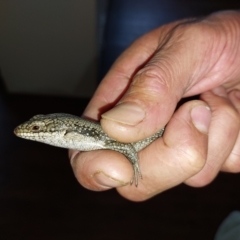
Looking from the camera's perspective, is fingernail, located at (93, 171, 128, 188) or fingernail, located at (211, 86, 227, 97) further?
fingernail, located at (211, 86, 227, 97)

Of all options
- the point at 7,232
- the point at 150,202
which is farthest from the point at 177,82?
the point at 7,232

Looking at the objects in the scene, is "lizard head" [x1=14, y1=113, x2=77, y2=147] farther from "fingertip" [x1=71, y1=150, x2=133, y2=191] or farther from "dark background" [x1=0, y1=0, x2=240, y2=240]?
"dark background" [x1=0, y1=0, x2=240, y2=240]

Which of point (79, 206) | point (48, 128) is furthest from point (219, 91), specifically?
point (79, 206)

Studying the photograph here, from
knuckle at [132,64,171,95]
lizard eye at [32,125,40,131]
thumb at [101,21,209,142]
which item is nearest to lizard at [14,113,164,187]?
lizard eye at [32,125,40,131]

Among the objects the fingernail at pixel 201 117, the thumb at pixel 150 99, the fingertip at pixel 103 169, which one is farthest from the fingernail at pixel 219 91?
the fingertip at pixel 103 169

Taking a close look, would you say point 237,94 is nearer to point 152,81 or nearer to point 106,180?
point 152,81

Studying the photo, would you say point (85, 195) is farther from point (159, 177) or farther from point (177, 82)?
point (177, 82)
